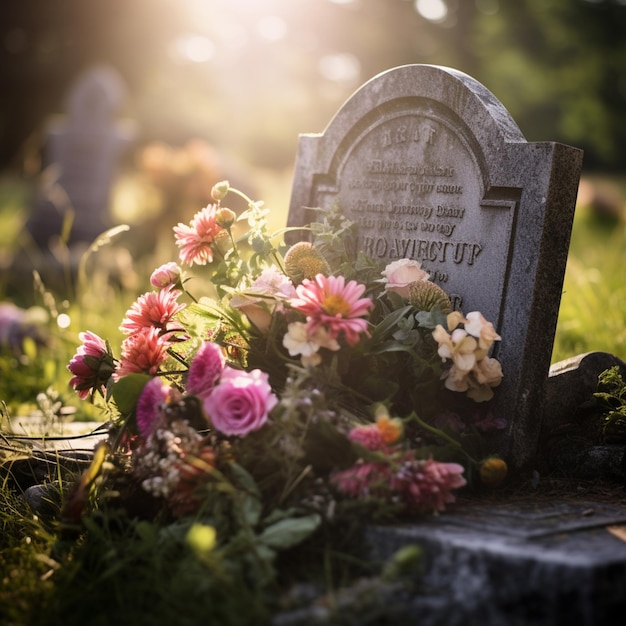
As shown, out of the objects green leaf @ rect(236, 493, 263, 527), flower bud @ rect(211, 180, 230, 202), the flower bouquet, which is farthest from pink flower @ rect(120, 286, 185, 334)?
green leaf @ rect(236, 493, 263, 527)

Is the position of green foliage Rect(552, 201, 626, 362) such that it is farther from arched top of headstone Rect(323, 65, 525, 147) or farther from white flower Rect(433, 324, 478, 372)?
white flower Rect(433, 324, 478, 372)

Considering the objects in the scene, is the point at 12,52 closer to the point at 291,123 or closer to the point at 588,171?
the point at 291,123

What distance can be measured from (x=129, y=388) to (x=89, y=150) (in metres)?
9.14

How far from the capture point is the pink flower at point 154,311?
2922 millimetres

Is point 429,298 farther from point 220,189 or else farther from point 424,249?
point 220,189

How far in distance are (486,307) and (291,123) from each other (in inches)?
1315

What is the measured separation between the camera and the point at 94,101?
10.9 metres

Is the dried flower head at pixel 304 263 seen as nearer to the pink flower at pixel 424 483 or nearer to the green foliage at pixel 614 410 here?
the pink flower at pixel 424 483

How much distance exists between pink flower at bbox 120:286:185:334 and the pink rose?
77cm

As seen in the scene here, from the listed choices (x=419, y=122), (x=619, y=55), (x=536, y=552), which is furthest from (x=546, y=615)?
(x=619, y=55)

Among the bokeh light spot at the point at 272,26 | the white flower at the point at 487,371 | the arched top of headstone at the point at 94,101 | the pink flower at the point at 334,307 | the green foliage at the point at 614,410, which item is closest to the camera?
the pink flower at the point at 334,307

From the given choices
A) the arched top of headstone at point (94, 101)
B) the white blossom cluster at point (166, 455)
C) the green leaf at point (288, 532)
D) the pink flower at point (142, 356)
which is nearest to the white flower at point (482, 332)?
the green leaf at point (288, 532)

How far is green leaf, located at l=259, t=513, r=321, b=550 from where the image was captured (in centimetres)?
213

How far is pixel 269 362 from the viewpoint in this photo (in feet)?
9.41
